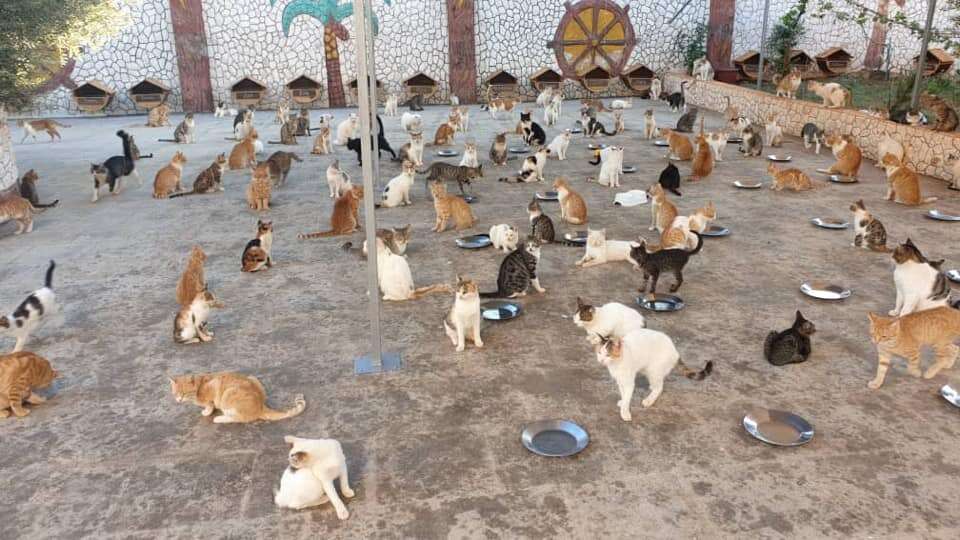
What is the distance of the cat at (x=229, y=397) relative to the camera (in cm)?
421

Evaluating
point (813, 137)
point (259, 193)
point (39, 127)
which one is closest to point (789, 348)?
point (259, 193)

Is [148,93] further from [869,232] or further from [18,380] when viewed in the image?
[869,232]

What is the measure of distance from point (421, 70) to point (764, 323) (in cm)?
1700

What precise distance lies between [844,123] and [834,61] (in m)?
10.9

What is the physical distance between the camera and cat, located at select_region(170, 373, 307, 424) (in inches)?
166

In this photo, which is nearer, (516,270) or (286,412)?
(286,412)

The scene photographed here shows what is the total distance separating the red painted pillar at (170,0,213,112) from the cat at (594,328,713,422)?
18966 mm

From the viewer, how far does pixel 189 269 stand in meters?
6.15

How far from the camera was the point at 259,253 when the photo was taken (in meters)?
7.02

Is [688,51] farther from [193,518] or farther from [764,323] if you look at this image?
[193,518]

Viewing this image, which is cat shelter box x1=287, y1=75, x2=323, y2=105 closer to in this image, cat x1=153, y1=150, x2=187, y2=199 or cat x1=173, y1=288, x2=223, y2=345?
cat x1=153, y1=150, x2=187, y2=199

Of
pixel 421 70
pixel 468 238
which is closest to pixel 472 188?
pixel 468 238

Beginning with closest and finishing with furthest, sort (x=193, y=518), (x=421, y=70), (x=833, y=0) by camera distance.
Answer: (x=193, y=518), (x=421, y=70), (x=833, y=0)

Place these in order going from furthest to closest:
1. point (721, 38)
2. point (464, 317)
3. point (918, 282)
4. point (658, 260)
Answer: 1. point (721, 38)
2. point (658, 260)
3. point (918, 282)
4. point (464, 317)
